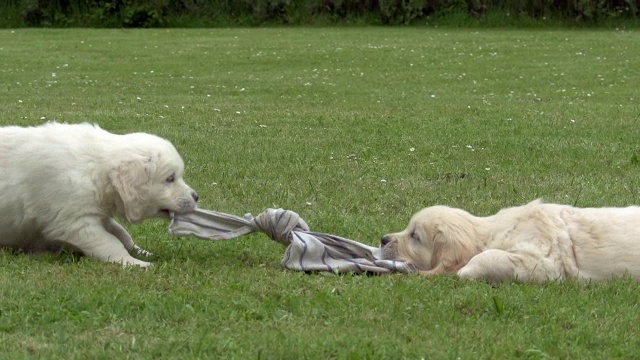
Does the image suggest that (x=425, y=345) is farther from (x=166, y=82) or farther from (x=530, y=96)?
(x=166, y=82)

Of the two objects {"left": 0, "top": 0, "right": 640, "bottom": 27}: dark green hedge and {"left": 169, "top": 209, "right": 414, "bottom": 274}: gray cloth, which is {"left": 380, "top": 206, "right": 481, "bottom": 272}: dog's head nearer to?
{"left": 169, "top": 209, "right": 414, "bottom": 274}: gray cloth

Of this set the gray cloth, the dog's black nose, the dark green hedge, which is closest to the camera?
the gray cloth

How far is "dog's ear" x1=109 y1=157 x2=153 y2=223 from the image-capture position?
677cm

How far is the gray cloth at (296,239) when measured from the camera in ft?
22.0

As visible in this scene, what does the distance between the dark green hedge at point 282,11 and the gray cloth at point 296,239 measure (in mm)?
30817

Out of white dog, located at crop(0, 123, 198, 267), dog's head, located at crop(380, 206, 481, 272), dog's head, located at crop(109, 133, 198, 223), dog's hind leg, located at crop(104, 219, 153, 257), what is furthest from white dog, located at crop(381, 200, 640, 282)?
dog's hind leg, located at crop(104, 219, 153, 257)

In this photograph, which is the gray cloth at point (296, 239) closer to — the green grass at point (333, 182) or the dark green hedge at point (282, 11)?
the green grass at point (333, 182)

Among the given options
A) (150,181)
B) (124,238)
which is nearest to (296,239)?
(150,181)

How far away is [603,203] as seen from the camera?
29.6 ft

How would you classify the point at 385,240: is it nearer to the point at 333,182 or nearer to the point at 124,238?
the point at 124,238

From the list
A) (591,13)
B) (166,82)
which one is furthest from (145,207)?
(591,13)

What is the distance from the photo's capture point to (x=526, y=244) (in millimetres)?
6613

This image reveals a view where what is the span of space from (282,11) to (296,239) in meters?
32.4

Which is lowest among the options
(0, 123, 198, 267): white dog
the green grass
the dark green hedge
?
the dark green hedge
